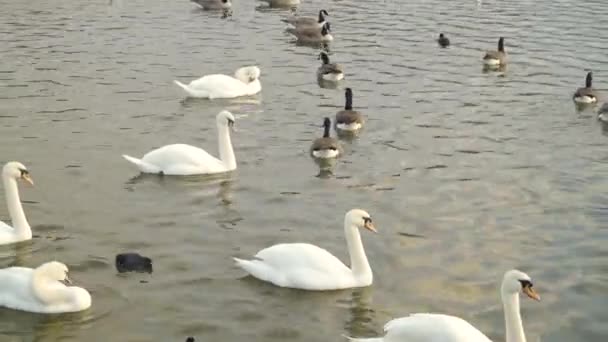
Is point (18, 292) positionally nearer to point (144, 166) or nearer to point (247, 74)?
point (144, 166)

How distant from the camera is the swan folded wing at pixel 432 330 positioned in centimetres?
1016

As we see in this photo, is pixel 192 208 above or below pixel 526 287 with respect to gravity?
below

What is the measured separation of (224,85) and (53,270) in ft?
36.5

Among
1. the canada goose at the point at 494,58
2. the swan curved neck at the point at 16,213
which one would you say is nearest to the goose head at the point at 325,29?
the canada goose at the point at 494,58

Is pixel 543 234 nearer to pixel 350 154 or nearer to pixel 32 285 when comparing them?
pixel 350 154

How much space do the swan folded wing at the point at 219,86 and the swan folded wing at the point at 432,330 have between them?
1244 centimetres

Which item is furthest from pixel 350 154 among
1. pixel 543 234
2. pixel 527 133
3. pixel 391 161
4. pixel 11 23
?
pixel 11 23

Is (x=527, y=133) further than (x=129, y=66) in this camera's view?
No

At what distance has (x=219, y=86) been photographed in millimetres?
22234

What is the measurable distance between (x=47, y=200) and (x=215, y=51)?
1194 cm

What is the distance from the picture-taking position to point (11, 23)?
29.6 meters

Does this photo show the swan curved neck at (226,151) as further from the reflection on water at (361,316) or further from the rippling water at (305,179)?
the reflection on water at (361,316)

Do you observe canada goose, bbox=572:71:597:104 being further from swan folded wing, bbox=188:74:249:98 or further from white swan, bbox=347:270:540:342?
white swan, bbox=347:270:540:342

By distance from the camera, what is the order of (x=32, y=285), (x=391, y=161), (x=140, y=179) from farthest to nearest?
(x=391, y=161), (x=140, y=179), (x=32, y=285)
